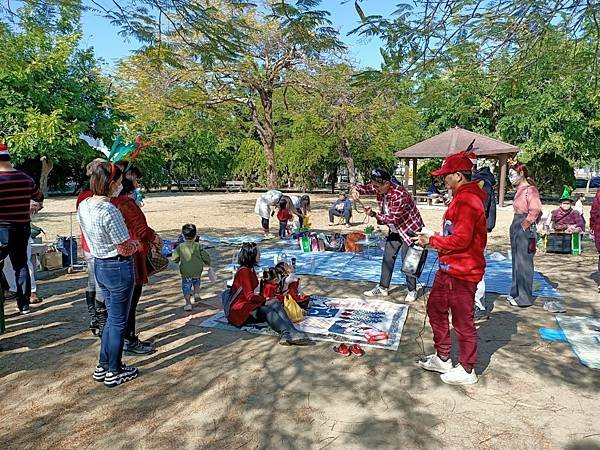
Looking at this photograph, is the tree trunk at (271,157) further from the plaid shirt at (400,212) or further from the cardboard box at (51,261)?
the plaid shirt at (400,212)

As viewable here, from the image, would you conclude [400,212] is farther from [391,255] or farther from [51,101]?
[51,101]

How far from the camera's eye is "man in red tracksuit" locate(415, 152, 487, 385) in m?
3.34

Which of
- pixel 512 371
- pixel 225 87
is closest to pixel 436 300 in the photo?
pixel 512 371

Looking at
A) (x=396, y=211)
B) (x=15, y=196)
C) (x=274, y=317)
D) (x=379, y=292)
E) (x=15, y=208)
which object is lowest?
(x=379, y=292)

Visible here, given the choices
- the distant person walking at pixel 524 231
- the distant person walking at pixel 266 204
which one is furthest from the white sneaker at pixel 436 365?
the distant person walking at pixel 266 204

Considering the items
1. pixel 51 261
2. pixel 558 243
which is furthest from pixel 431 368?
pixel 558 243

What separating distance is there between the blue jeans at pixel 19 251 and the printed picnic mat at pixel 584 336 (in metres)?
5.29

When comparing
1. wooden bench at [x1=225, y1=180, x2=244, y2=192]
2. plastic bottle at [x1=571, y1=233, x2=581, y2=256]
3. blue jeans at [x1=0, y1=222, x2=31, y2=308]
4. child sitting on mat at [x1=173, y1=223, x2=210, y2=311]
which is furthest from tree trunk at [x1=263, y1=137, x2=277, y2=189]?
wooden bench at [x1=225, y1=180, x2=244, y2=192]

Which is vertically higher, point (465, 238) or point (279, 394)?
point (465, 238)

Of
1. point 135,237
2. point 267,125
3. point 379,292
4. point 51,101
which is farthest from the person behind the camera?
point 51,101

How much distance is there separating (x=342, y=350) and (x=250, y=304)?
40.5 inches

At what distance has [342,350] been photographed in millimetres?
4020

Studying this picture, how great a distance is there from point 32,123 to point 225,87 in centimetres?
975

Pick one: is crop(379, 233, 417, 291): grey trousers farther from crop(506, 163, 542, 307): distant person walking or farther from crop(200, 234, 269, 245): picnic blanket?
crop(200, 234, 269, 245): picnic blanket
